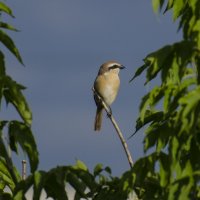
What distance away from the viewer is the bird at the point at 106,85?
58.0 ft

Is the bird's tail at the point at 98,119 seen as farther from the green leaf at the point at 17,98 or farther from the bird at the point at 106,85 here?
the green leaf at the point at 17,98

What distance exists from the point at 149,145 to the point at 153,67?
1.73 ft

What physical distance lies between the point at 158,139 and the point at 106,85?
42.9 feet

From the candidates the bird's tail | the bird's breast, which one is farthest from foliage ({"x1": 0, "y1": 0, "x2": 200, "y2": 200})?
the bird's tail

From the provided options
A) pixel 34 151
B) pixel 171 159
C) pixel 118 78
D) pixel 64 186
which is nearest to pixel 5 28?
pixel 34 151

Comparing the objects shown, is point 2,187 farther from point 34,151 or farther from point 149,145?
point 149,145

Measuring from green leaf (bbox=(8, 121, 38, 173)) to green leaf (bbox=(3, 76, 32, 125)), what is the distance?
7 centimetres

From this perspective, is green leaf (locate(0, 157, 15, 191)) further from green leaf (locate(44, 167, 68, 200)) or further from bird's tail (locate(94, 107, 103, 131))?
bird's tail (locate(94, 107, 103, 131))

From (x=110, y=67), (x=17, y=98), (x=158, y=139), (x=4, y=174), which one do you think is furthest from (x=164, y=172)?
(x=110, y=67)

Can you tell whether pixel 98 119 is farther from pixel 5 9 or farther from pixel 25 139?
pixel 25 139

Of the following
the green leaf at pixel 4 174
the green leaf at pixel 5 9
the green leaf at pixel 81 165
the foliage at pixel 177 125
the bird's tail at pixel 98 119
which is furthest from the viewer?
the bird's tail at pixel 98 119

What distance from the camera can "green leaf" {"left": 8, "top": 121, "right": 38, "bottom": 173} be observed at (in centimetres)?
501

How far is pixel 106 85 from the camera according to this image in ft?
58.8

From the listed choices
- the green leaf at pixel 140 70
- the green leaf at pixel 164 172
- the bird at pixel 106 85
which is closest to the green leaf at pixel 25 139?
the green leaf at pixel 164 172
